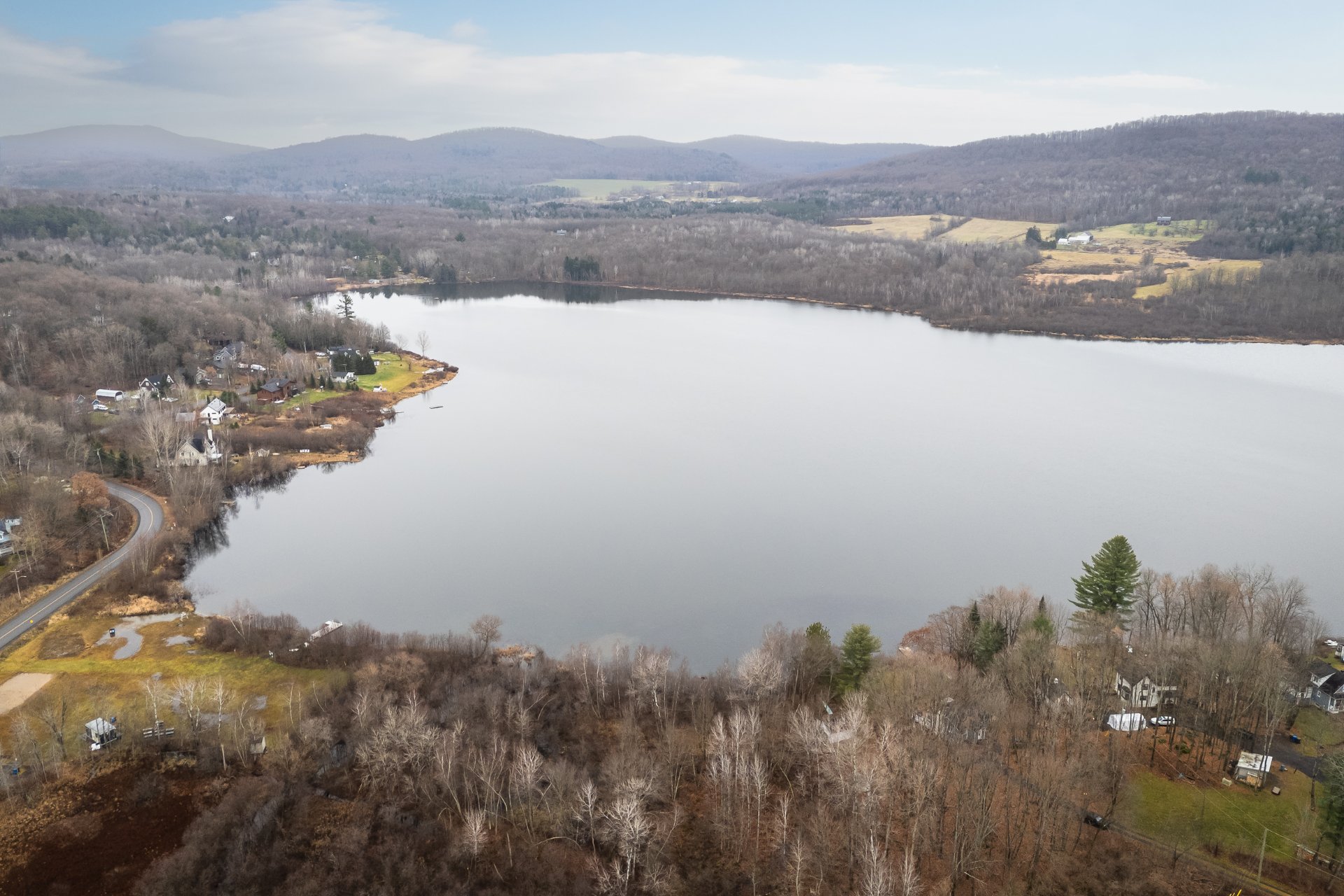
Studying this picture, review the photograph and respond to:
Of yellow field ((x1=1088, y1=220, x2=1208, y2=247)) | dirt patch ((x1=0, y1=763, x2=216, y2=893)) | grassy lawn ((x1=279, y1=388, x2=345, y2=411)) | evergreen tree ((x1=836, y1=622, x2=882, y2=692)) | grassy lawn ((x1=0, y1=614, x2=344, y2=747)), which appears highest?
yellow field ((x1=1088, y1=220, x2=1208, y2=247))

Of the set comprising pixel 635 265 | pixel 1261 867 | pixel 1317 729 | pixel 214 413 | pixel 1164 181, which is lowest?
pixel 1261 867

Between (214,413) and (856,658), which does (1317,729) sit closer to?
(856,658)

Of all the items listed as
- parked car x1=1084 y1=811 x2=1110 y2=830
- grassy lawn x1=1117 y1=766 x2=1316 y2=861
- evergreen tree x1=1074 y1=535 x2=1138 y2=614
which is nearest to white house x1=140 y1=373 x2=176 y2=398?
evergreen tree x1=1074 y1=535 x2=1138 y2=614

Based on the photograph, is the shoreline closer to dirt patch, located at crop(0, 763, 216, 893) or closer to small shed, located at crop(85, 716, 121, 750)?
small shed, located at crop(85, 716, 121, 750)

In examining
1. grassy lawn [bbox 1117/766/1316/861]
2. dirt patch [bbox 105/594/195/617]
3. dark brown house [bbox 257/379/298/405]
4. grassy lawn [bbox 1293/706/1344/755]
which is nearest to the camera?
grassy lawn [bbox 1117/766/1316/861]

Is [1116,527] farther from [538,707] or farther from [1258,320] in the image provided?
[1258,320]

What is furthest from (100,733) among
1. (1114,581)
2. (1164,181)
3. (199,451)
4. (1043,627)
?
(1164,181)

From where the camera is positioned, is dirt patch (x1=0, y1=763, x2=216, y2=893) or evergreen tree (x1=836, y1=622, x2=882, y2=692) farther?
evergreen tree (x1=836, y1=622, x2=882, y2=692)
